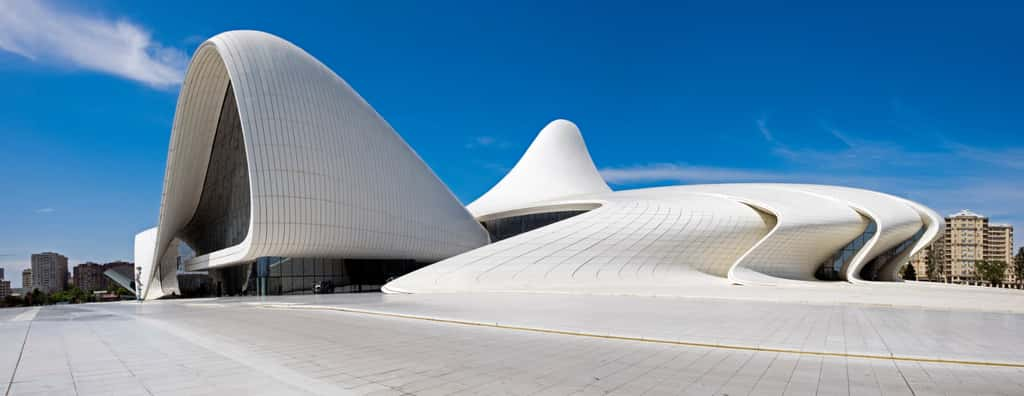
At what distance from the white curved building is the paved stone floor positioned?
34.0 feet

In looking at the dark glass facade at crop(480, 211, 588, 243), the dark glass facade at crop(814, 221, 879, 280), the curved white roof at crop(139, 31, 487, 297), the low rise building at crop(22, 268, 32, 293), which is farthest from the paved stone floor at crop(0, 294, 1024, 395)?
the low rise building at crop(22, 268, 32, 293)

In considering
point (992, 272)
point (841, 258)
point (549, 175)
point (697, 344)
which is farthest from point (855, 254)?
point (992, 272)

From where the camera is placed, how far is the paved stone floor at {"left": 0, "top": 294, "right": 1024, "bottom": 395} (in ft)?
18.7

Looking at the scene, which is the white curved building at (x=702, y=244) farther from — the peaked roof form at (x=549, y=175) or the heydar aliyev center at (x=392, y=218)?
the peaked roof form at (x=549, y=175)

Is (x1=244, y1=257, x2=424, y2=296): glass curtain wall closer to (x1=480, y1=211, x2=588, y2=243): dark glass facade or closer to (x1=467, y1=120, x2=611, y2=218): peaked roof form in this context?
(x1=480, y1=211, x2=588, y2=243): dark glass facade

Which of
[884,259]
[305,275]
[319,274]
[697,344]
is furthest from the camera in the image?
[884,259]

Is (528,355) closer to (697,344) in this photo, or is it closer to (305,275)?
(697,344)

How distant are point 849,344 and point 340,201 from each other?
972 inches

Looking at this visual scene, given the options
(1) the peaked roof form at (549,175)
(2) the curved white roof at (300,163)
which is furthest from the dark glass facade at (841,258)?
(2) the curved white roof at (300,163)

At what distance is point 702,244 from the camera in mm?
27938

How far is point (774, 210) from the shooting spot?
29.2 metres

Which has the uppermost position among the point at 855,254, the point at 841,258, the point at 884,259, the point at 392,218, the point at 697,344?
the point at 392,218

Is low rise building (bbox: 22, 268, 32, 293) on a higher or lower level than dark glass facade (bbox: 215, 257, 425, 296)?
lower

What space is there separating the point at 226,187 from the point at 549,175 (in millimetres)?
25214
